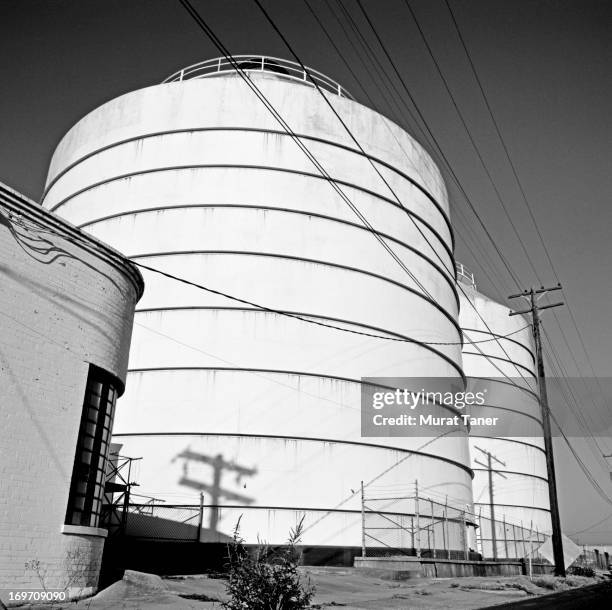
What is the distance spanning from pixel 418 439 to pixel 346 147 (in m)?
9.27

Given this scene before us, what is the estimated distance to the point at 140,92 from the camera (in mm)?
20109

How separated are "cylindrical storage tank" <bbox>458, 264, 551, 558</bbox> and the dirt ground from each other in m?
13.9

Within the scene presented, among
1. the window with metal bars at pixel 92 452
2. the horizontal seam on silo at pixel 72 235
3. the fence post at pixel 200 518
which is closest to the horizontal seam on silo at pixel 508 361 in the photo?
the fence post at pixel 200 518

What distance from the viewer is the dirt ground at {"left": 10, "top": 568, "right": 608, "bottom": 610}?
26.3 feet

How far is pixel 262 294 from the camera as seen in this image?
16844 mm

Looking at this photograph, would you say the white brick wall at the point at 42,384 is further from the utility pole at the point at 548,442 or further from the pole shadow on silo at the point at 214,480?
the utility pole at the point at 548,442

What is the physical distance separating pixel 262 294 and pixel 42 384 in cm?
941

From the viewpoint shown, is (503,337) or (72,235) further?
(503,337)

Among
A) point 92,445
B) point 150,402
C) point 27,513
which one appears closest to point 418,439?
point 150,402

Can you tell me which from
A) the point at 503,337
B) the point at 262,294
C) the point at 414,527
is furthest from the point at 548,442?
the point at 503,337

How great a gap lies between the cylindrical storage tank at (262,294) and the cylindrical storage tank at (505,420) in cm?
1032

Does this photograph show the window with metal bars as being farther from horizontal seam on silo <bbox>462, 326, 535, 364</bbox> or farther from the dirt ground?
horizontal seam on silo <bbox>462, 326, 535, 364</bbox>

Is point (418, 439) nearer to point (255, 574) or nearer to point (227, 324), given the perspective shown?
point (227, 324)

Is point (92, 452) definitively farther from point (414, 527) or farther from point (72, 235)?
point (414, 527)
